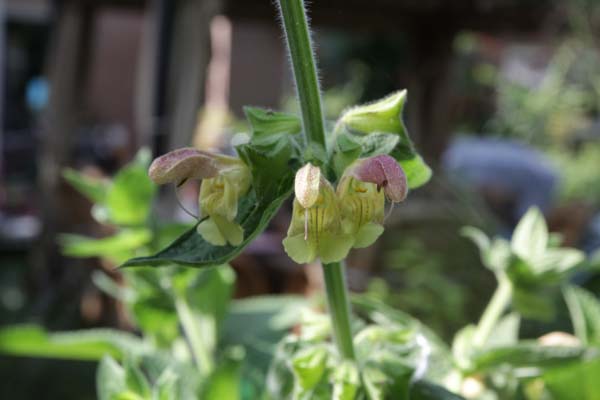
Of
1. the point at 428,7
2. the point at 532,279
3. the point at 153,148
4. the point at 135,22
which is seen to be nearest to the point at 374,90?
the point at 428,7

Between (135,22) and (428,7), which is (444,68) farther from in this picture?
(135,22)

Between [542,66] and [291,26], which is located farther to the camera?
[542,66]

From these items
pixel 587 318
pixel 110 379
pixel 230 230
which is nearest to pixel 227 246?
pixel 230 230

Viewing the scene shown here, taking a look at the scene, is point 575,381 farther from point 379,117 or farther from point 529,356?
point 379,117

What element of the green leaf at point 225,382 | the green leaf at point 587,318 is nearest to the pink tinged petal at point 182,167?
the green leaf at point 225,382

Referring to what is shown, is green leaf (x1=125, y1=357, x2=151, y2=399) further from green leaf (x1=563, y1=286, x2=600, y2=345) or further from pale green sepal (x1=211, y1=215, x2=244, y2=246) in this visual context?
green leaf (x1=563, y1=286, x2=600, y2=345)

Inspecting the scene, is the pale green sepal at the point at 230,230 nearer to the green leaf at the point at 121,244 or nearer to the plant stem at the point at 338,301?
the plant stem at the point at 338,301

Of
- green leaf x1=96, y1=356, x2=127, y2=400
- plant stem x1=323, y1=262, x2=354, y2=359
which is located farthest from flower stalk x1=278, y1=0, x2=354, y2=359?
green leaf x1=96, y1=356, x2=127, y2=400
